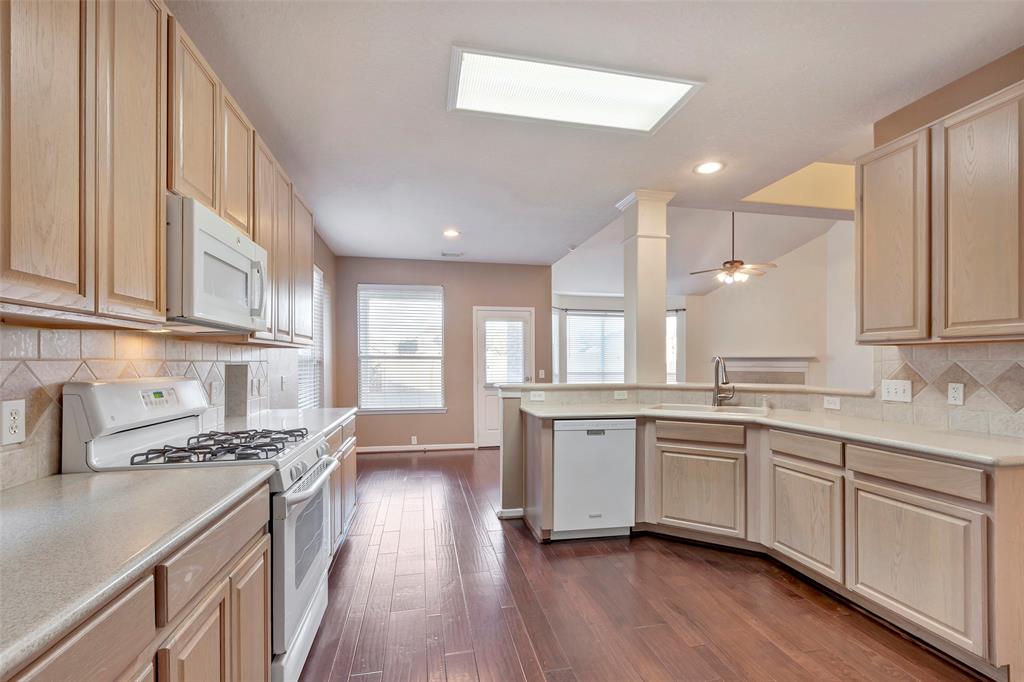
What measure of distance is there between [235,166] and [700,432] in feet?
9.47

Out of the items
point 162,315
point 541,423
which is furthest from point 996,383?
point 162,315

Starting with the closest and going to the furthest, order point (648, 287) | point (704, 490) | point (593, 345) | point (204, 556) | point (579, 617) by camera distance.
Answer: point (204, 556), point (579, 617), point (704, 490), point (648, 287), point (593, 345)

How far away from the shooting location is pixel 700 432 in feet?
9.43

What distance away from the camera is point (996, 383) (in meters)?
2.06

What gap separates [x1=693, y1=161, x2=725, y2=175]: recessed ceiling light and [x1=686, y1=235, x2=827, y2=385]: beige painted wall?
4390mm

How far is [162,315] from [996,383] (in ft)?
11.1

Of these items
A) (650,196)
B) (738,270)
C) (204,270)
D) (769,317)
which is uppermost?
(650,196)

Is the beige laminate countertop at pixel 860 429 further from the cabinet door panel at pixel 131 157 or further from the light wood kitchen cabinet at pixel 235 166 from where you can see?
the cabinet door panel at pixel 131 157

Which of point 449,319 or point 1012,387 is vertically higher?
point 449,319

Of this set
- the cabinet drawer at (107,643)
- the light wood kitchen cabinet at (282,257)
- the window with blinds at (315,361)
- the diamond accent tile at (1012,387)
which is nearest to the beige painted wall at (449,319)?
the window with blinds at (315,361)

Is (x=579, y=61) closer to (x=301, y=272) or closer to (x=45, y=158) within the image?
(x=45, y=158)

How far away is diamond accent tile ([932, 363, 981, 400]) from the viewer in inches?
84.1

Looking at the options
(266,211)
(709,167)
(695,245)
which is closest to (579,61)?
(709,167)

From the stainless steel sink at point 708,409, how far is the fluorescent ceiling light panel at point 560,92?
182cm
